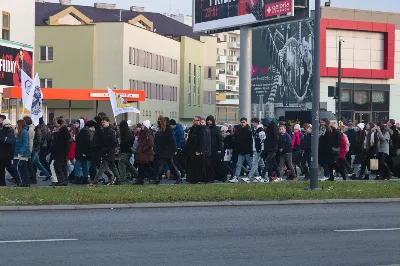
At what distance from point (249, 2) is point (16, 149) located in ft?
125

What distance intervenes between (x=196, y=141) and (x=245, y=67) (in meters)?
37.9

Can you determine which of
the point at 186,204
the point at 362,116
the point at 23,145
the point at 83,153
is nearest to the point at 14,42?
the point at 83,153

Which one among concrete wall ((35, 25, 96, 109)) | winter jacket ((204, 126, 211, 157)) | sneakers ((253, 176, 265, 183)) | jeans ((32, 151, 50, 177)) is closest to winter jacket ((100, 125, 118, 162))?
jeans ((32, 151, 50, 177))

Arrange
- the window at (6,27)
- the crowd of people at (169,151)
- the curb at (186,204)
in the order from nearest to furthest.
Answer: the curb at (186,204) → the crowd of people at (169,151) → the window at (6,27)

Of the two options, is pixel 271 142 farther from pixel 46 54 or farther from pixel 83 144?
pixel 46 54

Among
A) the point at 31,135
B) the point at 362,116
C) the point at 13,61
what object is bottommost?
the point at 31,135

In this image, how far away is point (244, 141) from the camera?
2584 centimetres

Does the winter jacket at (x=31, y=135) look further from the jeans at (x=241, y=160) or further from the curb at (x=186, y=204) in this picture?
the jeans at (x=241, y=160)

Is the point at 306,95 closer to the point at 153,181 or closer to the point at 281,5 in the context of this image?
the point at 281,5

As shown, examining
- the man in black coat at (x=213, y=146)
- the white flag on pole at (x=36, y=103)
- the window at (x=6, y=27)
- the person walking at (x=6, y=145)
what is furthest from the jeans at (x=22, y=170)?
the window at (x=6, y=27)

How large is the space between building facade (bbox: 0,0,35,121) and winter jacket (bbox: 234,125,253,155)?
25933 millimetres

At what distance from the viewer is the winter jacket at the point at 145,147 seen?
2491 centimetres

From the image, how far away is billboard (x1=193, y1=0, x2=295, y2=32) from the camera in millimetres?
56656

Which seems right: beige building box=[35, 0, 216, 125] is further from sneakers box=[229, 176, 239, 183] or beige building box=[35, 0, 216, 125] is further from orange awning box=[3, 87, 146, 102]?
sneakers box=[229, 176, 239, 183]
